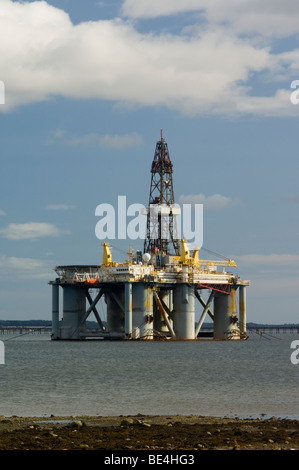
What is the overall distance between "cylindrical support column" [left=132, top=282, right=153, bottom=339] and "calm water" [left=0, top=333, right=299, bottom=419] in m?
17.3

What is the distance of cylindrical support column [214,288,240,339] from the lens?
12056cm

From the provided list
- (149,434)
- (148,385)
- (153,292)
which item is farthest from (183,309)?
(149,434)

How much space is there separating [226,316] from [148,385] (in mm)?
68394

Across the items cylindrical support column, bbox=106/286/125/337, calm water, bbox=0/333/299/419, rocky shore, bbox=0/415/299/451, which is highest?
cylindrical support column, bbox=106/286/125/337

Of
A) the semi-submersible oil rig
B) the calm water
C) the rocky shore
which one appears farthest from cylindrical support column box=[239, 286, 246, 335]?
the rocky shore

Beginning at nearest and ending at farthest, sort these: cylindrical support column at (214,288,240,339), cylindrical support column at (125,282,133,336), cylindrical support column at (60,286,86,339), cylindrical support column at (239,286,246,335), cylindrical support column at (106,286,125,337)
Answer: cylindrical support column at (125,282,133,336) → cylindrical support column at (60,286,86,339) → cylindrical support column at (106,286,125,337) → cylindrical support column at (214,288,240,339) → cylindrical support column at (239,286,246,335)

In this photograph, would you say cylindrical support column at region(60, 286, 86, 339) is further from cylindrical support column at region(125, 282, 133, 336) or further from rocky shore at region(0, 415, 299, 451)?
rocky shore at region(0, 415, 299, 451)

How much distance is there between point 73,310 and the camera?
115m

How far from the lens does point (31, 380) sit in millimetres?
57688

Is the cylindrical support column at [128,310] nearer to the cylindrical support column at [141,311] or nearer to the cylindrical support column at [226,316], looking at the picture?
the cylindrical support column at [141,311]

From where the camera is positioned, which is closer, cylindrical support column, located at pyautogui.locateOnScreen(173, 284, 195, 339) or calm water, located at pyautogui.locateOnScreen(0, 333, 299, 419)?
calm water, located at pyautogui.locateOnScreen(0, 333, 299, 419)
